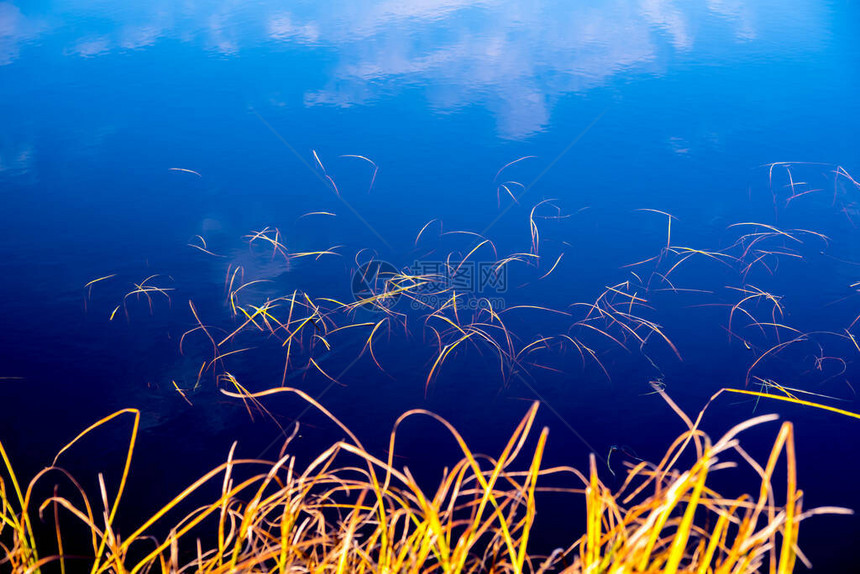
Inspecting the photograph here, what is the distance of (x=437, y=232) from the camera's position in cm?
373

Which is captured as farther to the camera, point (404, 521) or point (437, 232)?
point (437, 232)

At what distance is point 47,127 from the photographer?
5.24m

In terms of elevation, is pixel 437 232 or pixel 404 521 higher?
pixel 437 232

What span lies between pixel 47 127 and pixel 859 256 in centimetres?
626

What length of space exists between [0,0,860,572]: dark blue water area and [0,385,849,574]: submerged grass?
0.43 ft

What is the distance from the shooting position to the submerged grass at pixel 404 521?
1.29 meters

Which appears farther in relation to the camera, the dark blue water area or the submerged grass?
the dark blue water area

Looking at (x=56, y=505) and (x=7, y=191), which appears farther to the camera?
(x=7, y=191)

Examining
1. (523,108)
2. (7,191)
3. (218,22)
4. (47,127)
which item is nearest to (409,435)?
(7,191)

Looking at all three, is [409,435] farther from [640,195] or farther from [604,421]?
[640,195]

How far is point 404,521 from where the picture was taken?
6.60 ft

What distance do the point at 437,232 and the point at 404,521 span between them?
6.78ft

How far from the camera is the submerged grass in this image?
129 cm

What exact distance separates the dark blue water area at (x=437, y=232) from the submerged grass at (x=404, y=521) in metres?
0.13
